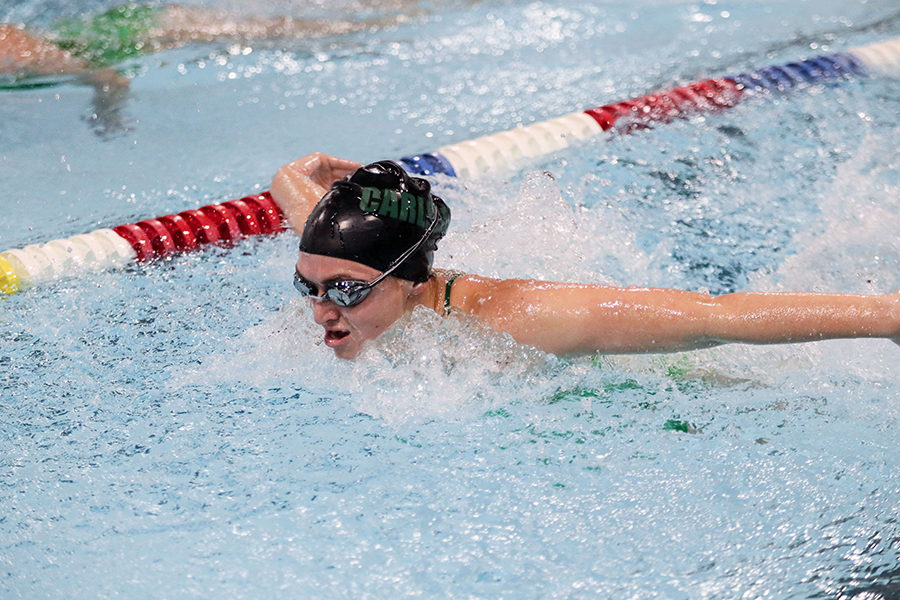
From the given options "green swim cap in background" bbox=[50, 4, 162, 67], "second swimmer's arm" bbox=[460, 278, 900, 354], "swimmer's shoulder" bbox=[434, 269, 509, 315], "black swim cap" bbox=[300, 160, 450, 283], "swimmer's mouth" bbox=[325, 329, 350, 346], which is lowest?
"green swim cap in background" bbox=[50, 4, 162, 67]

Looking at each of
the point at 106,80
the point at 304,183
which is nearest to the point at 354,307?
the point at 304,183

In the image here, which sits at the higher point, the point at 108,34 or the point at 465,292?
the point at 465,292

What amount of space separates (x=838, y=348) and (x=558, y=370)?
875 mm

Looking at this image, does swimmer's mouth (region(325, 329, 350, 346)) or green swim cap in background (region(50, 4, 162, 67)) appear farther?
green swim cap in background (region(50, 4, 162, 67))

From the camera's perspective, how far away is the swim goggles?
88.7 inches

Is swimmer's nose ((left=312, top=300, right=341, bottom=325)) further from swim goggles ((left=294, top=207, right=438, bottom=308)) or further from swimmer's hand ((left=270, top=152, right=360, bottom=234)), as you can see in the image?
swimmer's hand ((left=270, top=152, right=360, bottom=234))

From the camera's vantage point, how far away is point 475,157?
4.02 m

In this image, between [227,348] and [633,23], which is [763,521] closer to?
[227,348]

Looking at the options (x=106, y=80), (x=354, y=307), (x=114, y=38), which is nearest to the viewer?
(x=354, y=307)

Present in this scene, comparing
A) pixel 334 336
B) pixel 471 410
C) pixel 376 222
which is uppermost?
pixel 376 222

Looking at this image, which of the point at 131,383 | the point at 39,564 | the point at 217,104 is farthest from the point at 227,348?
the point at 217,104

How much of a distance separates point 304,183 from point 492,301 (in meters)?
0.92

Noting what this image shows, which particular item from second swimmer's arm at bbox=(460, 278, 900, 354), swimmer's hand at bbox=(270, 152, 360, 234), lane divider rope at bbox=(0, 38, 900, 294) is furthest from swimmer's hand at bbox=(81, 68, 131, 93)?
second swimmer's arm at bbox=(460, 278, 900, 354)

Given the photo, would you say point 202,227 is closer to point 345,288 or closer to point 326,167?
point 326,167
